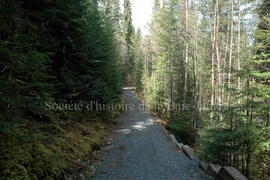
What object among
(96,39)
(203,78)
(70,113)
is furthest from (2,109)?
(203,78)

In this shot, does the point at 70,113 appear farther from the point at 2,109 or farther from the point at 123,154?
the point at 2,109

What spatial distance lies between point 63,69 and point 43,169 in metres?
4.22

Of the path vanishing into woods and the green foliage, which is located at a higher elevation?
the green foliage

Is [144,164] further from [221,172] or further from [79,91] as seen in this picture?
[79,91]

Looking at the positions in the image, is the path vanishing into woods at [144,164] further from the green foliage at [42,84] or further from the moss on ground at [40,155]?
the green foliage at [42,84]

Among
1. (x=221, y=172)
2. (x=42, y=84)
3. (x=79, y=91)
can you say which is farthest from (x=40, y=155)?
(x=79, y=91)

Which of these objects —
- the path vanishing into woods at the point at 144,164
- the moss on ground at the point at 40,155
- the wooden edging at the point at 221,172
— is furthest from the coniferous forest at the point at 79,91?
the path vanishing into woods at the point at 144,164

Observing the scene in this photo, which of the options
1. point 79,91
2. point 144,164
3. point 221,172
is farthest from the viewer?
point 79,91

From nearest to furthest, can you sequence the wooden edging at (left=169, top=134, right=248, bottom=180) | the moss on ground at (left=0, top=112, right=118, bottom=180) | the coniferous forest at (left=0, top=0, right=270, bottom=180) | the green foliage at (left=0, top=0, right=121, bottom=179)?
the green foliage at (left=0, top=0, right=121, bottom=179), the coniferous forest at (left=0, top=0, right=270, bottom=180), the moss on ground at (left=0, top=112, right=118, bottom=180), the wooden edging at (left=169, top=134, right=248, bottom=180)

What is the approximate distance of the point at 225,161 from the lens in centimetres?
490

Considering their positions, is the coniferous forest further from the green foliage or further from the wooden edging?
the wooden edging

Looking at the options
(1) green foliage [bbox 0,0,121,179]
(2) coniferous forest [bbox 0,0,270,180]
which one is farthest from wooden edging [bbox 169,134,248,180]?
(1) green foliage [bbox 0,0,121,179]

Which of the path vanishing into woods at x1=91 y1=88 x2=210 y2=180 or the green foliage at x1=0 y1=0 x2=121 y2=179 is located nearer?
the green foliage at x1=0 y1=0 x2=121 y2=179

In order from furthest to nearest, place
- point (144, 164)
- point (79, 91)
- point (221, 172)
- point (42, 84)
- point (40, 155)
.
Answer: point (79, 91)
point (144, 164)
point (221, 172)
point (40, 155)
point (42, 84)
